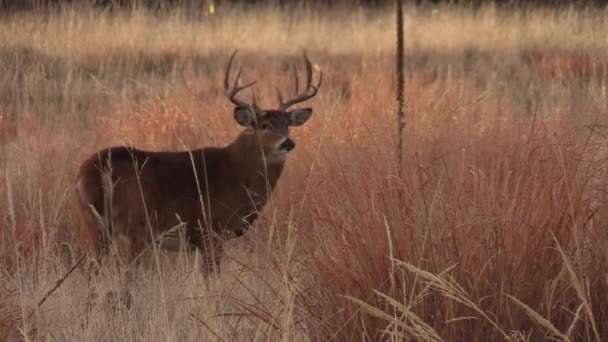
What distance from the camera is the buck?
19.3ft

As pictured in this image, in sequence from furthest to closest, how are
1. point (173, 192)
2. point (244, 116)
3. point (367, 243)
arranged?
point (244, 116), point (173, 192), point (367, 243)

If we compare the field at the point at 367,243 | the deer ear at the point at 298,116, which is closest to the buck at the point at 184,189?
the deer ear at the point at 298,116

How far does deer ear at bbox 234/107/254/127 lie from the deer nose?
0.25 metres

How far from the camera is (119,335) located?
4660 mm

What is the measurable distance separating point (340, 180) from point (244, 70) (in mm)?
8378

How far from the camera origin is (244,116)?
268 inches

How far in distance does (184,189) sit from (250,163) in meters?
0.58

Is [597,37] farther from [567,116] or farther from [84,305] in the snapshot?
[84,305]

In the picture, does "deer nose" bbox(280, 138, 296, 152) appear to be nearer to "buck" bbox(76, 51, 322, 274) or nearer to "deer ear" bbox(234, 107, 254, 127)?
"buck" bbox(76, 51, 322, 274)

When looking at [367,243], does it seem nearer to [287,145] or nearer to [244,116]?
[287,145]

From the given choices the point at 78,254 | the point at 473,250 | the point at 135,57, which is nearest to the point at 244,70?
the point at 135,57

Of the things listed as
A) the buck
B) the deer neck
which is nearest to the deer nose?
the buck

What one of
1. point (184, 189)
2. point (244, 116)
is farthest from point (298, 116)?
point (184, 189)

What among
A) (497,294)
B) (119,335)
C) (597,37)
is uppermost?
(497,294)
